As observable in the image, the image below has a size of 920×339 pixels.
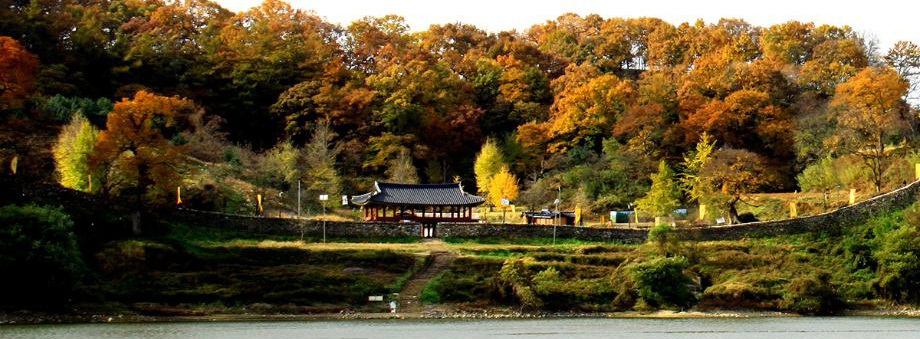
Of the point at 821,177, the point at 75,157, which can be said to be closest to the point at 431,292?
the point at 75,157

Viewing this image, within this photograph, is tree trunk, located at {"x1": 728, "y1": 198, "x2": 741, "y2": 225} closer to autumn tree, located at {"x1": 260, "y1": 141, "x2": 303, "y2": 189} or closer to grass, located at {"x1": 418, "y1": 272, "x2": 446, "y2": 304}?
grass, located at {"x1": 418, "y1": 272, "x2": 446, "y2": 304}

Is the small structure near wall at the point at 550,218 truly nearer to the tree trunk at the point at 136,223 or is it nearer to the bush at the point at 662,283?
the bush at the point at 662,283

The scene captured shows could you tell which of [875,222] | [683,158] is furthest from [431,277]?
[683,158]

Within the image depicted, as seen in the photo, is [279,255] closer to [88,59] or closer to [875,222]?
[875,222]

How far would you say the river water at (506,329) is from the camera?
165ft

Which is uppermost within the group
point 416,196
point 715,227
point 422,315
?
point 416,196

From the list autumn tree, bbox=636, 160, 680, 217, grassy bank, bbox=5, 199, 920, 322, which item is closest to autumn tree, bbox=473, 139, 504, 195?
autumn tree, bbox=636, 160, 680, 217

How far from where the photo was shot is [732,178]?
2928 inches

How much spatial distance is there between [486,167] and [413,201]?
14461mm

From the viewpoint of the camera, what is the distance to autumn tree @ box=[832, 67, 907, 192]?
79.8m

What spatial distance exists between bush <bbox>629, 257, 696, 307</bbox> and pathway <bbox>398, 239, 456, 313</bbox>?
978 centimetres

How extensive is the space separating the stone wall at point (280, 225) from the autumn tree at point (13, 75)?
46.8 feet

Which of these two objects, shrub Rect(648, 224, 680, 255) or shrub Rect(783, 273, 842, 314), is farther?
shrub Rect(648, 224, 680, 255)

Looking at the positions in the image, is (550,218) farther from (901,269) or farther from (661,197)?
(901,269)
